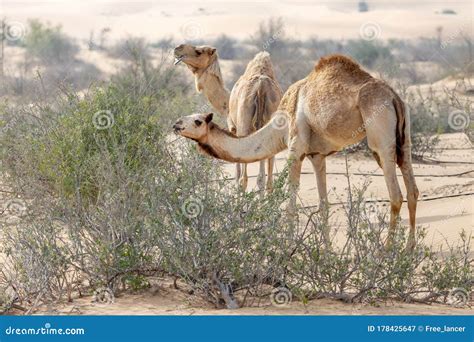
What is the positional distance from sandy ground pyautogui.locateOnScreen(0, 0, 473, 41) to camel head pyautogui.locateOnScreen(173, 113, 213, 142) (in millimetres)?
52068

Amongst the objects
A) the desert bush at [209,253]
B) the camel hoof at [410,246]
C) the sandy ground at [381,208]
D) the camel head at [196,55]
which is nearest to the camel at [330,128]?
the camel hoof at [410,246]

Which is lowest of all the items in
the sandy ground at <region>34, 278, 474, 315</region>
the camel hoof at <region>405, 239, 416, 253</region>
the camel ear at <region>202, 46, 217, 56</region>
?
the sandy ground at <region>34, 278, 474, 315</region>

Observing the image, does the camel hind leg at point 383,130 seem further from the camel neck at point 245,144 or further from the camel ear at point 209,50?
the camel ear at point 209,50

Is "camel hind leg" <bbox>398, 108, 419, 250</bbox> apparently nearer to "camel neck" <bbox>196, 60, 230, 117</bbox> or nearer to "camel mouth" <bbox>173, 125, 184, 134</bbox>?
"camel mouth" <bbox>173, 125, 184, 134</bbox>

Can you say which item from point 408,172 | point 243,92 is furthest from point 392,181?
point 243,92

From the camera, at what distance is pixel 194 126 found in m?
9.22

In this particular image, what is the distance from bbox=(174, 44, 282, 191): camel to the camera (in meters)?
11.7

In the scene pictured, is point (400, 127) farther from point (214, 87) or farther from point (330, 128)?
point (214, 87)

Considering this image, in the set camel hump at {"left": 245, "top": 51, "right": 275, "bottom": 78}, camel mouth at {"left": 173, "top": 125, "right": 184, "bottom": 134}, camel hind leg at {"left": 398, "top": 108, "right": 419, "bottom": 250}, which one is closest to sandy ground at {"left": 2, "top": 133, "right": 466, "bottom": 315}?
camel hind leg at {"left": 398, "top": 108, "right": 419, "bottom": 250}

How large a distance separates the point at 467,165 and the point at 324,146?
6235 millimetres

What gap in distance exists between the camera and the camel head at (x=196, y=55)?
13.3 metres

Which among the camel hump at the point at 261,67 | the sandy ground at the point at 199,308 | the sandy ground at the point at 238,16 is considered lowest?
the sandy ground at the point at 238,16

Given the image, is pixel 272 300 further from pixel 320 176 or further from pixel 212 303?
pixel 320 176

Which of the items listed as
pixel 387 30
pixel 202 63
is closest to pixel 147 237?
pixel 202 63
